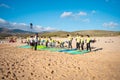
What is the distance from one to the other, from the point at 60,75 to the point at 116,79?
317 centimetres

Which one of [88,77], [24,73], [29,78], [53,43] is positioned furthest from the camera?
[53,43]

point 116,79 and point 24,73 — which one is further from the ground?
point 24,73

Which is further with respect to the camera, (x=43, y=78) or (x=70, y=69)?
(x=70, y=69)

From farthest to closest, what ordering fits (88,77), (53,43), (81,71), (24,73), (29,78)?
(53,43) < (81,71) < (88,77) < (24,73) < (29,78)

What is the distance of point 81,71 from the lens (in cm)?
880

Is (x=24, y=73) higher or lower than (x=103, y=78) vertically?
higher

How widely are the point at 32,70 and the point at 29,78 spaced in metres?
1.14

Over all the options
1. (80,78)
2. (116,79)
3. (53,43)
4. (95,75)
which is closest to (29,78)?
(80,78)

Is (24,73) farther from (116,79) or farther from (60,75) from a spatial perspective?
(116,79)

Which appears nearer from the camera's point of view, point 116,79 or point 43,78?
point 43,78

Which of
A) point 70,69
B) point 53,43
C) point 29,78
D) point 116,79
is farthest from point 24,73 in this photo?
point 53,43

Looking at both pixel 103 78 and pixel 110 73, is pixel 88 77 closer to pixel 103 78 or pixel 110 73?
pixel 103 78

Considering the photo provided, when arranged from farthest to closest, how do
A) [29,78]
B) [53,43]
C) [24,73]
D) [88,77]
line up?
[53,43] → [88,77] → [24,73] → [29,78]

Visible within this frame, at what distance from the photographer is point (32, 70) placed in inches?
321
